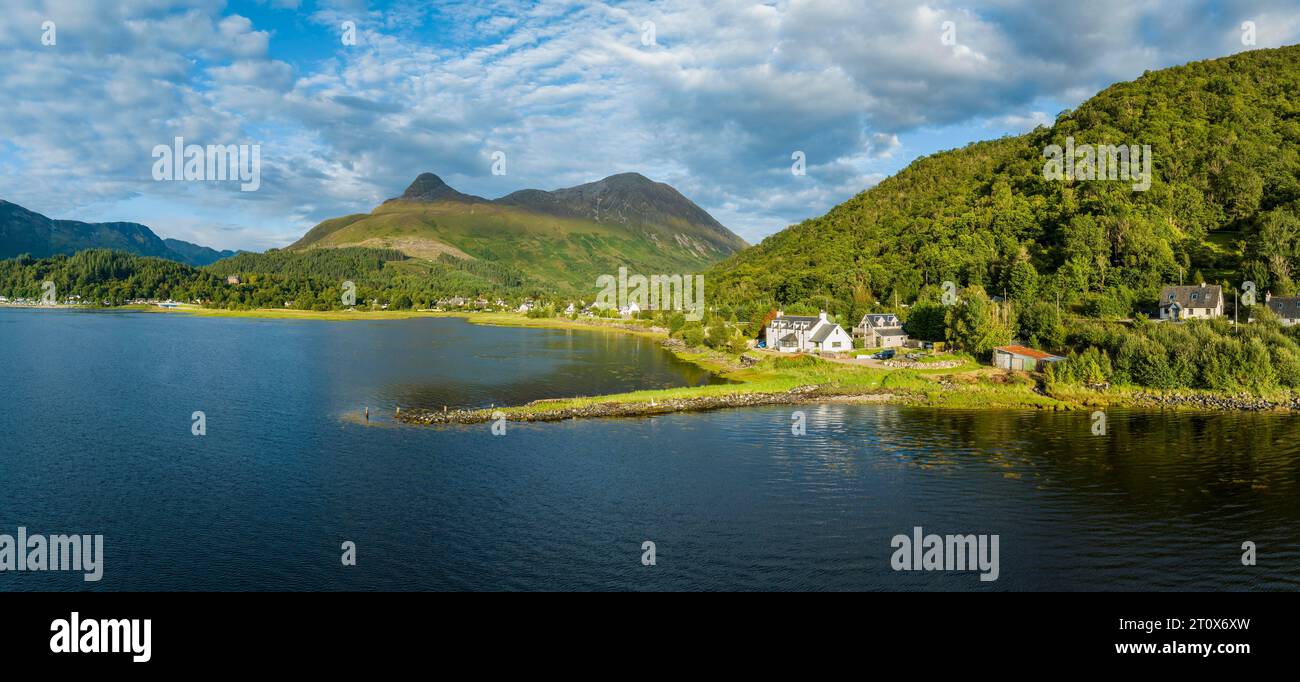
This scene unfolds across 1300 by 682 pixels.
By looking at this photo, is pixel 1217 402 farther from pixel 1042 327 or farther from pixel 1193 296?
pixel 1193 296

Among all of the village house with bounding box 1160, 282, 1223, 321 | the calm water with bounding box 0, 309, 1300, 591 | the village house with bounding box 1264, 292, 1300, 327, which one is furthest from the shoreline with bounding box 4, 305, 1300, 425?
the village house with bounding box 1160, 282, 1223, 321

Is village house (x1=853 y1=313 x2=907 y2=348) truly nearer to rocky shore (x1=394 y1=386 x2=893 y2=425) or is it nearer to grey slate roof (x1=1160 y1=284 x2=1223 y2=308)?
grey slate roof (x1=1160 y1=284 x2=1223 y2=308)

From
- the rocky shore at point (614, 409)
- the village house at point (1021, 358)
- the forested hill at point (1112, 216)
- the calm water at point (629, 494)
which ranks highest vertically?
the forested hill at point (1112, 216)

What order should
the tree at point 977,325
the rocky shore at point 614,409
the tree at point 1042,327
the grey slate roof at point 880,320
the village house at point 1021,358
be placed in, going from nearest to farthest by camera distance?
the rocky shore at point 614,409, the village house at point 1021,358, the tree at point 1042,327, the tree at point 977,325, the grey slate roof at point 880,320

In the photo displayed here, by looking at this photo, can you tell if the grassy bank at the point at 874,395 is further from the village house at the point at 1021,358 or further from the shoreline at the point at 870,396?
the village house at the point at 1021,358

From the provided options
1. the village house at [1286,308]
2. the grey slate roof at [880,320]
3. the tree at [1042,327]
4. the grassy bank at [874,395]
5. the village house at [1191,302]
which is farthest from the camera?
the grey slate roof at [880,320]

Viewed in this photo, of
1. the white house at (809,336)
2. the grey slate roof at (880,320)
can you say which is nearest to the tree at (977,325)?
the grey slate roof at (880,320)
